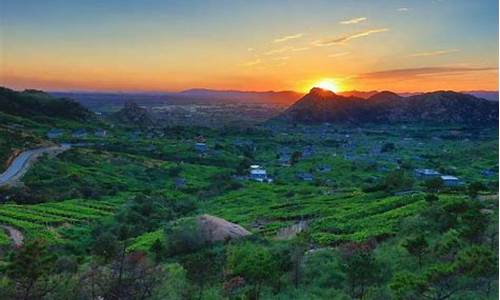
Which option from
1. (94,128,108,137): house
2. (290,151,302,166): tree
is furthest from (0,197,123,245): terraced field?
(94,128,108,137): house

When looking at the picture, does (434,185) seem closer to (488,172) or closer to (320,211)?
(320,211)

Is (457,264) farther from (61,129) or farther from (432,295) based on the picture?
(61,129)

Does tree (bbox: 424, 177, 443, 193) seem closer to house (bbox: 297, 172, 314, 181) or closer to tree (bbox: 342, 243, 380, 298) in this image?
tree (bbox: 342, 243, 380, 298)

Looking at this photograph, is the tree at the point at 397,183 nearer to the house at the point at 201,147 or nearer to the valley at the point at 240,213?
the valley at the point at 240,213

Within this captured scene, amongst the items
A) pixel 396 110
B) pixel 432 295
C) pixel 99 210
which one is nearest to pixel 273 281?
pixel 432 295

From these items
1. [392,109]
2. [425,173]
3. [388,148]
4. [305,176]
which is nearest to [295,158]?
[305,176]

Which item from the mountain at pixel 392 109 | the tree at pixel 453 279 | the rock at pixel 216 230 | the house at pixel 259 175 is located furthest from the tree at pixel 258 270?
the mountain at pixel 392 109
